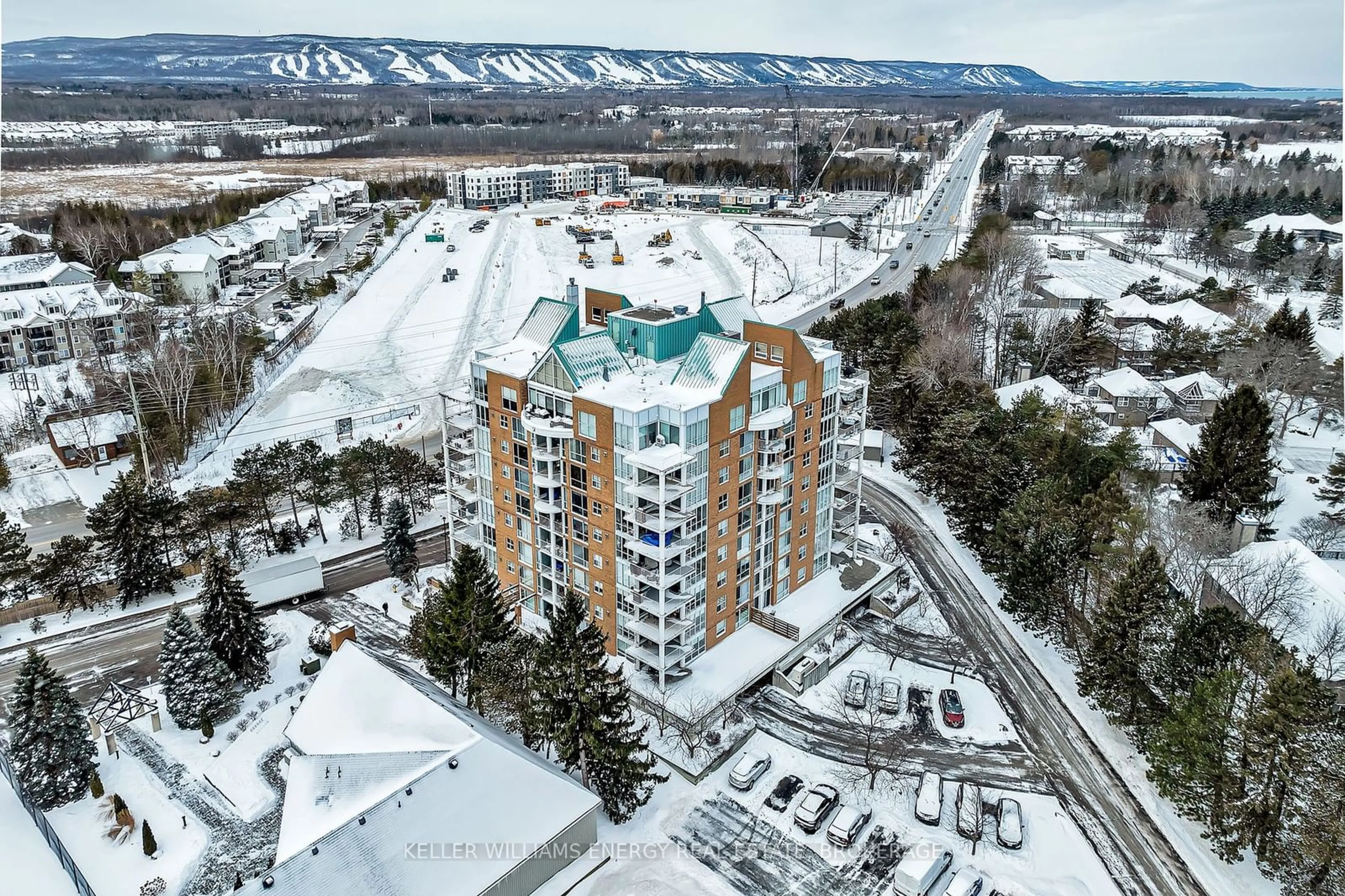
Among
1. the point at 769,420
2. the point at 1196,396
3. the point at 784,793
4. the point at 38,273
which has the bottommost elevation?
the point at 784,793

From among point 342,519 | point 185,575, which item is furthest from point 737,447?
point 185,575

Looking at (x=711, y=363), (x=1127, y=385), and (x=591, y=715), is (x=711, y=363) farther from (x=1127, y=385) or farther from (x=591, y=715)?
(x=1127, y=385)

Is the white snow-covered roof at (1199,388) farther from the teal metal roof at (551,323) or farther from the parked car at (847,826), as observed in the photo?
the teal metal roof at (551,323)

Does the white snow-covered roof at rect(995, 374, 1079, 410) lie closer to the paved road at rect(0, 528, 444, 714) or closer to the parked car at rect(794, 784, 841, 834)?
the parked car at rect(794, 784, 841, 834)

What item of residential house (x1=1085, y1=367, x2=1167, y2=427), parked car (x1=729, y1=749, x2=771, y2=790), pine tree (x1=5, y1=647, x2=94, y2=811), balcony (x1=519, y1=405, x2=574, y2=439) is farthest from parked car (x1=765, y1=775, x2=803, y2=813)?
residential house (x1=1085, y1=367, x2=1167, y2=427)

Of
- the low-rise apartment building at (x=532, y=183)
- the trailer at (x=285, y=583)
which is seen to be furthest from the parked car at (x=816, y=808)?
the low-rise apartment building at (x=532, y=183)

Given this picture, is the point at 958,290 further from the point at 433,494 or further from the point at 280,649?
the point at 280,649

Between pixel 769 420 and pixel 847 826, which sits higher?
pixel 769 420

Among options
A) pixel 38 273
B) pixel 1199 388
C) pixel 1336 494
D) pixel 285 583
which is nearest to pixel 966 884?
pixel 285 583
